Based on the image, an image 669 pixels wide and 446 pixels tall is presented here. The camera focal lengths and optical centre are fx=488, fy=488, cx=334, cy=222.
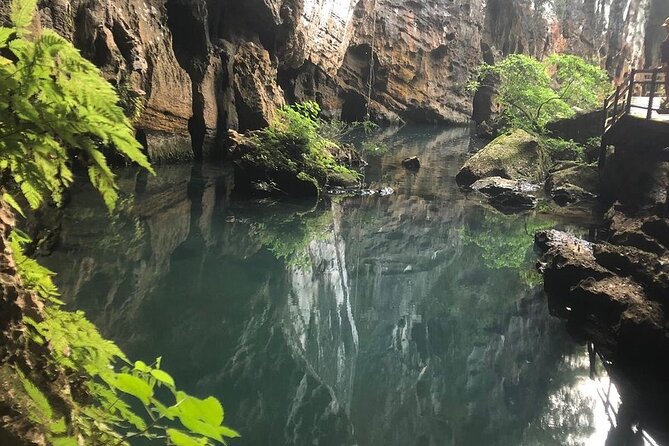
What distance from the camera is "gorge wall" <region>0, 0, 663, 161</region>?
1376cm

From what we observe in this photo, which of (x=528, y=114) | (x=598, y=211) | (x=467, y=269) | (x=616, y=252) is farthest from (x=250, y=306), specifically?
(x=528, y=114)

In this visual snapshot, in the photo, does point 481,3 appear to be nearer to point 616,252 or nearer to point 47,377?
point 616,252

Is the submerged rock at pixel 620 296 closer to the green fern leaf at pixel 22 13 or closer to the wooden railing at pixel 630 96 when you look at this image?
the wooden railing at pixel 630 96

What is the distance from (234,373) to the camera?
14.1 ft

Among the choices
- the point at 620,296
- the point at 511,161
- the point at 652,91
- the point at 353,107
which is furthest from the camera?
the point at 353,107

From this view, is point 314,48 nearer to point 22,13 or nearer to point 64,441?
point 22,13

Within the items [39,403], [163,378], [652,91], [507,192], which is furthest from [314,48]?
[163,378]

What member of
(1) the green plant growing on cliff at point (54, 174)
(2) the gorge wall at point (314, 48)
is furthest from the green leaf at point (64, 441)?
(2) the gorge wall at point (314, 48)

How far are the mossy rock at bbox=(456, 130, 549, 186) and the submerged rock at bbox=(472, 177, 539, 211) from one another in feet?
1.73

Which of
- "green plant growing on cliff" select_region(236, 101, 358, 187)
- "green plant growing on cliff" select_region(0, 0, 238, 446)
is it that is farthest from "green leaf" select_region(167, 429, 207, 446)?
"green plant growing on cliff" select_region(236, 101, 358, 187)

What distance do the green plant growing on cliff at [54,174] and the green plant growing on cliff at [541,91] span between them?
65.0 ft

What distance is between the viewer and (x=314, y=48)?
76.9 feet

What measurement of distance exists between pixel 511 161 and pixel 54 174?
16169 millimetres

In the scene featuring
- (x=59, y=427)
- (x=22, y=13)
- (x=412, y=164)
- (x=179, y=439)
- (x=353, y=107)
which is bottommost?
→ (x=59, y=427)
